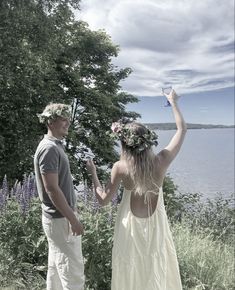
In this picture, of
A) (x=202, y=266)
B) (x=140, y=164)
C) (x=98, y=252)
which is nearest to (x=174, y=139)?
(x=140, y=164)

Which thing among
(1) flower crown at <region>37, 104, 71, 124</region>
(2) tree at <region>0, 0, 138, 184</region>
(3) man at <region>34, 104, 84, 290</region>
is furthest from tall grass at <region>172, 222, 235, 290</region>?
(2) tree at <region>0, 0, 138, 184</region>

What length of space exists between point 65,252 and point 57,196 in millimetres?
537

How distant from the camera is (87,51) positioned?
21.6m

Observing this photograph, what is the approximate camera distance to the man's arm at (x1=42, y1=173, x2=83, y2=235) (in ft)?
11.0

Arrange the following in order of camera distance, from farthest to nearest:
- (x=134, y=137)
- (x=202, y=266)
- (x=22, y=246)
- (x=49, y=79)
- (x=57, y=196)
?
1. (x=49, y=79)
2. (x=202, y=266)
3. (x=22, y=246)
4. (x=57, y=196)
5. (x=134, y=137)

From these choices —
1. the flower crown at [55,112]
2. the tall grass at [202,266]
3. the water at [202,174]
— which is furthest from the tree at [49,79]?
the flower crown at [55,112]

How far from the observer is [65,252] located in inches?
142

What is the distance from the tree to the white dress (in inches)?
386

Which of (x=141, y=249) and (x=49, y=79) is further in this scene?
(x=49, y=79)

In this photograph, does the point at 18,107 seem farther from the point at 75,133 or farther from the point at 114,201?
the point at 114,201

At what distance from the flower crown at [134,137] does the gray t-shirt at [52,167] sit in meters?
0.46

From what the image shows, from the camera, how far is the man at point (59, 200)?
3.38 metres

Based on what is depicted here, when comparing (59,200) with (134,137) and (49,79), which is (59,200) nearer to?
(134,137)

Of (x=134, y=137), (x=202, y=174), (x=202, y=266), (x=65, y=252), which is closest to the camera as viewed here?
(x=134, y=137)
